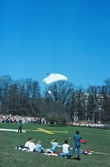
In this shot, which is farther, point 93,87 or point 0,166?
point 93,87

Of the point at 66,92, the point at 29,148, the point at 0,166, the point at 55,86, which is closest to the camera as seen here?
the point at 0,166

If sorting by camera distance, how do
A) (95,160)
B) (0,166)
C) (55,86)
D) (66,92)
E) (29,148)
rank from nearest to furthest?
(0,166)
(95,160)
(29,148)
(55,86)
(66,92)

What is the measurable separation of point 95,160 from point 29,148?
420cm

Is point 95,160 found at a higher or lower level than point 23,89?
lower

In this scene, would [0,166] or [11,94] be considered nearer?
[0,166]

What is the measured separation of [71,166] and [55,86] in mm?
63120

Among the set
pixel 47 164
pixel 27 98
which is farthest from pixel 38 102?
pixel 47 164

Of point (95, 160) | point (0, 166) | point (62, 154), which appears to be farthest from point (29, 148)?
point (0, 166)

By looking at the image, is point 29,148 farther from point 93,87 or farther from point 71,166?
point 93,87

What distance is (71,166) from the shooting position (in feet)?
48.5

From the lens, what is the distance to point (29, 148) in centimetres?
1936

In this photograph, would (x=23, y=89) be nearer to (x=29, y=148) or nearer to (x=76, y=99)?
(x=76, y=99)

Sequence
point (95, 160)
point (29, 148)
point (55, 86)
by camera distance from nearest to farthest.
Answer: point (95, 160), point (29, 148), point (55, 86)

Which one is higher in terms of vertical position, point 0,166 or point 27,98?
point 27,98
